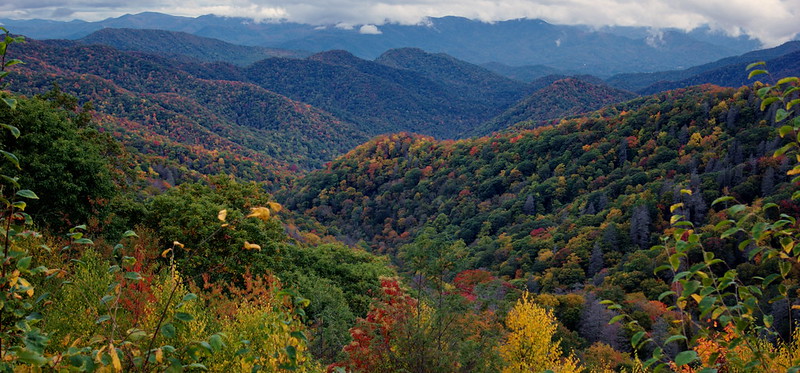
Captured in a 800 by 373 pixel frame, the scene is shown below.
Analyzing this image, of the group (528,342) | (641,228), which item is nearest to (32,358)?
(528,342)

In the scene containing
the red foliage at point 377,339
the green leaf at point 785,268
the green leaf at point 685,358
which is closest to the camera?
the green leaf at point 685,358

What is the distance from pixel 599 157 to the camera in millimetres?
92125

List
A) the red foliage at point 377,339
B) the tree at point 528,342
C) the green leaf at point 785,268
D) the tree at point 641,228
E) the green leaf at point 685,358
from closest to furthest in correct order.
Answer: the green leaf at point 685,358 → the green leaf at point 785,268 → the red foliage at point 377,339 → the tree at point 528,342 → the tree at point 641,228

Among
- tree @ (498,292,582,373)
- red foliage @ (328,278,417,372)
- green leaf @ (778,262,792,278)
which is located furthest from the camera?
tree @ (498,292,582,373)

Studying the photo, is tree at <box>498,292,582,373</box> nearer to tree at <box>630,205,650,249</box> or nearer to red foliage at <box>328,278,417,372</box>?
red foliage at <box>328,278,417,372</box>

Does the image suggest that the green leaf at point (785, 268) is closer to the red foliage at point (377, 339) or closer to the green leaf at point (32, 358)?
the green leaf at point (32, 358)

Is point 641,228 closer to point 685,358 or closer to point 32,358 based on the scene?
point 685,358

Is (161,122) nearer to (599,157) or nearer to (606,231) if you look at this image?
(599,157)

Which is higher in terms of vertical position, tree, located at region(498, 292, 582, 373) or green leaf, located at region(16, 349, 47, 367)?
green leaf, located at region(16, 349, 47, 367)

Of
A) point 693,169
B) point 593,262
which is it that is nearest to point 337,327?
point 593,262

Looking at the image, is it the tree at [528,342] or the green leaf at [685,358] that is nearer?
the green leaf at [685,358]

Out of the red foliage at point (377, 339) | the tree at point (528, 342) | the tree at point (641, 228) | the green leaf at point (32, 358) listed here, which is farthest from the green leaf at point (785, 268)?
the tree at point (641, 228)

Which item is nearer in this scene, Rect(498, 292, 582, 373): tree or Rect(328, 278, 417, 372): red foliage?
Rect(328, 278, 417, 372): red foliage

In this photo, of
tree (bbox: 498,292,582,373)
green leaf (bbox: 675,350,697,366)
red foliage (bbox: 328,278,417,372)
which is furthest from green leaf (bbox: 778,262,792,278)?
tree (bbox: 498,292,582,373)
